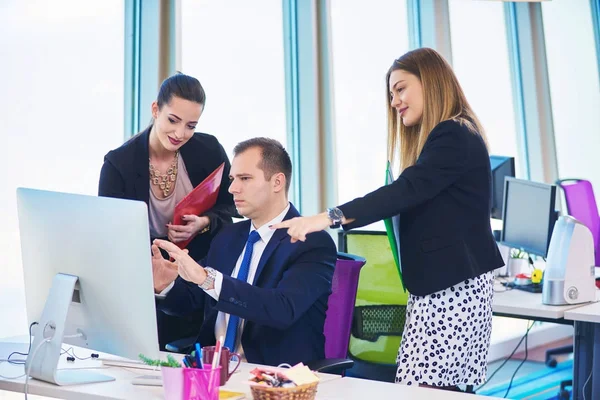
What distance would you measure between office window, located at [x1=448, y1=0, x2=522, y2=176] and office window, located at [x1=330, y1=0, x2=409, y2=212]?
1.13 m

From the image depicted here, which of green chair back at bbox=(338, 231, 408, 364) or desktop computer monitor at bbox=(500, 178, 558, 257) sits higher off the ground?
desktop computer monitor at bbox=(500, 178, 558, 257)

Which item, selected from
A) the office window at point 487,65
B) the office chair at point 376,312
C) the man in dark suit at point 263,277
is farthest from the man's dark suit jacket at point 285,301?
the office window at point 487,65

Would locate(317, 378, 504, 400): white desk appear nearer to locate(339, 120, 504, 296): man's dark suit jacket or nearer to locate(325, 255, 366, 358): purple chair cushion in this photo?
locate(339, 120, 504, 296): man's dark suit jacket

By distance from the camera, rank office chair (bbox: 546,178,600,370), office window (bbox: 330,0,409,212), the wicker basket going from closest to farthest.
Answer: the wicker basket
office chair (bbox: 546,178,600,370)
office window (bbox: 330,0,409,212)

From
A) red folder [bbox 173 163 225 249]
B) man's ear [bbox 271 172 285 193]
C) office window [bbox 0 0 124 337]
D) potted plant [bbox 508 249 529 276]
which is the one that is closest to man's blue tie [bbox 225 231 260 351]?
man's ear [bbox 271 172 285 193]

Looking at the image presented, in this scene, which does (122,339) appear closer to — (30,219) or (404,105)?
(30,219)

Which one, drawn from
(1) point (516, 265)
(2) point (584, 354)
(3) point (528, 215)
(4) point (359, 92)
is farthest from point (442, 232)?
(4) point (359, 92)

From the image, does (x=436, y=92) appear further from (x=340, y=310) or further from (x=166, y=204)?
(x=166, y=204)

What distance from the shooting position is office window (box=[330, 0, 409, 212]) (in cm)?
529

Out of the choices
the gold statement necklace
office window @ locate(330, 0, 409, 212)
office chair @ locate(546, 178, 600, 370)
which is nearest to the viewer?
the gold statement necklace

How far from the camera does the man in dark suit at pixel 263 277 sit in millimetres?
2275

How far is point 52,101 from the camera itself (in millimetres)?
3596

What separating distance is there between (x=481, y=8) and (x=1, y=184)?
199 inches

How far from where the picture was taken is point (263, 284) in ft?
8.10
